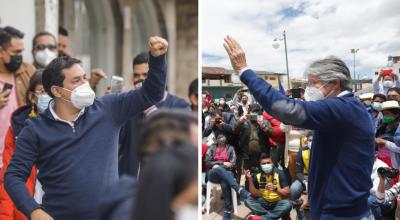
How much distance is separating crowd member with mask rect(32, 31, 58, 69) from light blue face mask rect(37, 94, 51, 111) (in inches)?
20.8

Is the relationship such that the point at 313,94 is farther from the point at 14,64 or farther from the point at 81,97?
the point at 14,64

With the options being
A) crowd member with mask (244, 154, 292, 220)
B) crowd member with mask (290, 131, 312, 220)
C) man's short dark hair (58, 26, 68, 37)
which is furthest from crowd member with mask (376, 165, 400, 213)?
man's short dark hair (58, 26, 68, 37)

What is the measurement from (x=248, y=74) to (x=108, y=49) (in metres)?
0.73

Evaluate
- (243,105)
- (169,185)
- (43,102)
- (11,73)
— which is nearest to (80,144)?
(43,102)

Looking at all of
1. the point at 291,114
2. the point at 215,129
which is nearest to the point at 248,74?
the point at 291,114

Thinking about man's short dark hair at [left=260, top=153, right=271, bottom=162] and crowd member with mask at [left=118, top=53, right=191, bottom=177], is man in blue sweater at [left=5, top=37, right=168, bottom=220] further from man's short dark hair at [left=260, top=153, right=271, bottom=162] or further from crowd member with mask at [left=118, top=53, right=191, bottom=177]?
man's short dark hair at [left=260, top=153, right=271, bottom=162]

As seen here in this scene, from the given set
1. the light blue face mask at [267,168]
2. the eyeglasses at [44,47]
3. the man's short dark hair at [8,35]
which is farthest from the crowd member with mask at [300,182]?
the man's short dark hair at [8,35]

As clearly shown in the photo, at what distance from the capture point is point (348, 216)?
4.06 feet

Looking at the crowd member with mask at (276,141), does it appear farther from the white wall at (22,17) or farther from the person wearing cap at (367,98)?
the white wall at (22,17)

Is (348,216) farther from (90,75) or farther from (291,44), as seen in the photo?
(90,75)

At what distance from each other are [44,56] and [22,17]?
0.23 meters

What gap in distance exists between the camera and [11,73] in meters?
1.90

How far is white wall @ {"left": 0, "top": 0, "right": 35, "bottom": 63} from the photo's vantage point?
190 centimetres

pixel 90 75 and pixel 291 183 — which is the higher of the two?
pixel 90 75
